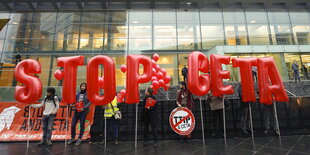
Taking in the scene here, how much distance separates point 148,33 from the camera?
15914 mm

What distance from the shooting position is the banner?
207 inches

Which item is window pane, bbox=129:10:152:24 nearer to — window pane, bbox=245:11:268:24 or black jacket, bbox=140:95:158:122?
window pane, bbox=245:11:268:24

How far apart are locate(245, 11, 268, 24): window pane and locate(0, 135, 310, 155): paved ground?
1506cm

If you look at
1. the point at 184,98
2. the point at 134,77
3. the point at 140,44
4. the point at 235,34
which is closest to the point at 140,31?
the point at 140,44

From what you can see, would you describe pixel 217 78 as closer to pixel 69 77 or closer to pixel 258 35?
pixel 69 77

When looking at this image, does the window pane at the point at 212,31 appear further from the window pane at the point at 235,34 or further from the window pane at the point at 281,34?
the window pane at the point at 281,34

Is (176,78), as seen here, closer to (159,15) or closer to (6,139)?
(159,15)

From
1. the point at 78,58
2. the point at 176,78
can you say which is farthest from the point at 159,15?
the point at 78,58

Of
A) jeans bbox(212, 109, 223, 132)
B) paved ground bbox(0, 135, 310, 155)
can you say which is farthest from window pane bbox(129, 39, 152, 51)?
paved ground bbox(0, 135, 310, 155)

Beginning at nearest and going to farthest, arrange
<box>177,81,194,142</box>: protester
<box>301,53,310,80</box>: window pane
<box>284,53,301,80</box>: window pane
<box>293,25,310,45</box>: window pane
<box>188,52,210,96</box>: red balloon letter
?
<box>188,52,210,96</box>: red balloon letter → <box>177,81,194,142</box>: protester → <box>284,53,301,80</box>: window pane → <box>301,53,310,80</box>: window pane → <box>293,25,310,45</box>: window pane

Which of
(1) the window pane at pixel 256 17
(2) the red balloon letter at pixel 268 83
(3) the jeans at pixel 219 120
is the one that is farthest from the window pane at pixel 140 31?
(2) the red balloon letter at pixel 268 83

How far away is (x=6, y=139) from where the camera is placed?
16.8 feet

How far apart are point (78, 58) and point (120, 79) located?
33.1 ft

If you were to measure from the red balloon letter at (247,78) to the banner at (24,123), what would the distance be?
5.03 meters
